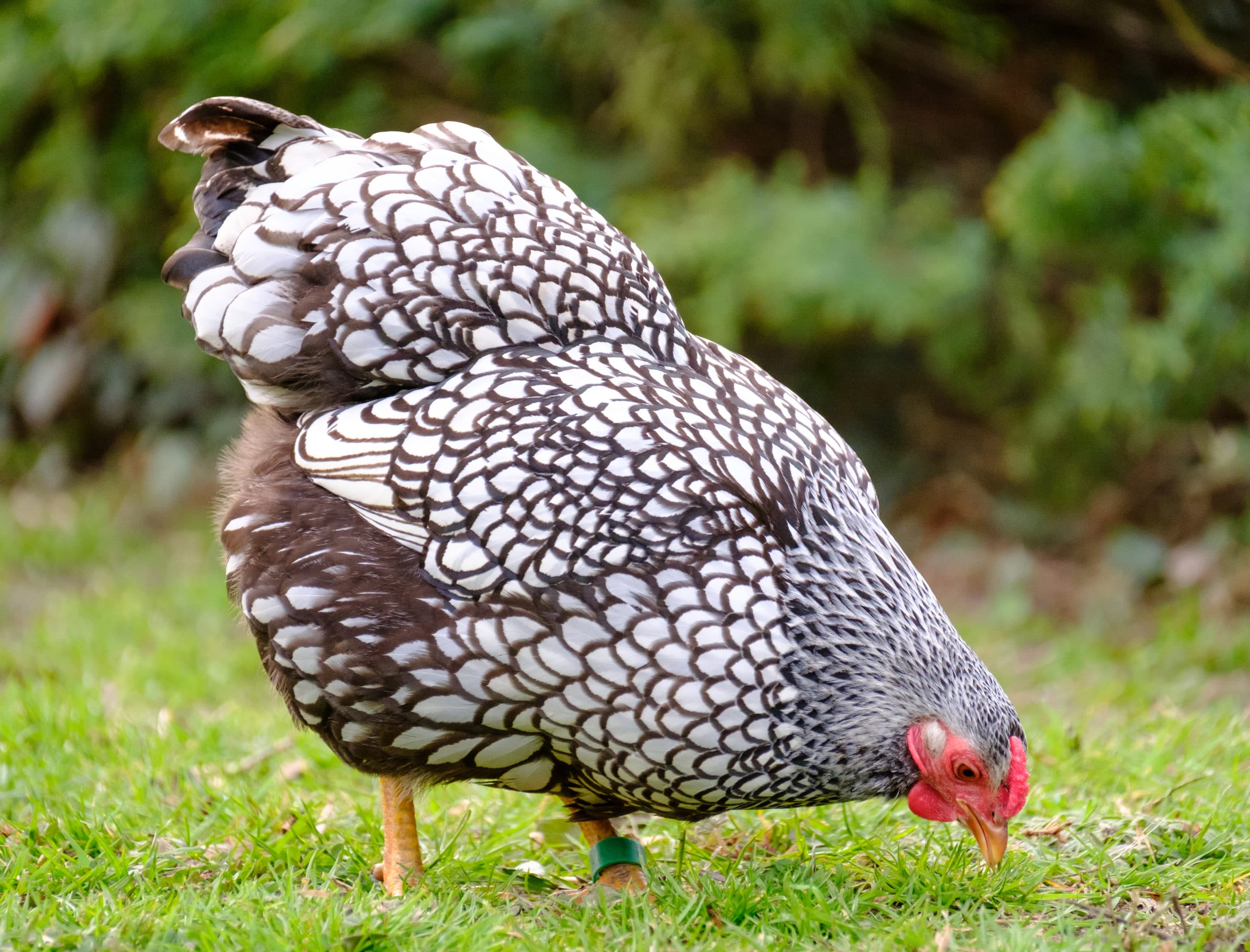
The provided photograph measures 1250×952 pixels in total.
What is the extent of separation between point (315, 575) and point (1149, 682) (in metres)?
3.30

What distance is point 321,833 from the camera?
294 cm

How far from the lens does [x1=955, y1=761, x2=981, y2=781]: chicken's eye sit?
2.50 meters

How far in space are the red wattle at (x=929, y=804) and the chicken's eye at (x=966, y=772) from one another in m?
0.07

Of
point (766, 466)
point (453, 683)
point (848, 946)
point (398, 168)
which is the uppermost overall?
point (398, 168)

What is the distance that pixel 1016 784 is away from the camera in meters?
2.52

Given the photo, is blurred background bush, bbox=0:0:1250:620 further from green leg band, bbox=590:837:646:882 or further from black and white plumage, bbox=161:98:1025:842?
green leg band, bbox=590:837:646:882

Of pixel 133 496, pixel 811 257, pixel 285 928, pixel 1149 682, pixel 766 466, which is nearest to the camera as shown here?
pixel 285 928

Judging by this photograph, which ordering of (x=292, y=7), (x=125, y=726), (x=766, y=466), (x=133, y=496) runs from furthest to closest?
1. (x=133, y=496)
2. (x=292, y=7)
3. (x=125, y=726)
4. (x=766, y=466)

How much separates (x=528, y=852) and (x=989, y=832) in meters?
1.05

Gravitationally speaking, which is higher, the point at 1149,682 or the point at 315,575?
the point at 315,575

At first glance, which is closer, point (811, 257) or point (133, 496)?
point (811, 257)

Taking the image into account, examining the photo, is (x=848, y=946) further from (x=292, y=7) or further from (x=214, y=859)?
(x=292, y=7)

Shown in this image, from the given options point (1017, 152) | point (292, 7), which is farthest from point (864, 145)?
point (292, 7)

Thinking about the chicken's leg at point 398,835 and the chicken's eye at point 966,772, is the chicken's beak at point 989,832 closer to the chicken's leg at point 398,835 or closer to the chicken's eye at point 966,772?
the chicken's eye at point 966,772
